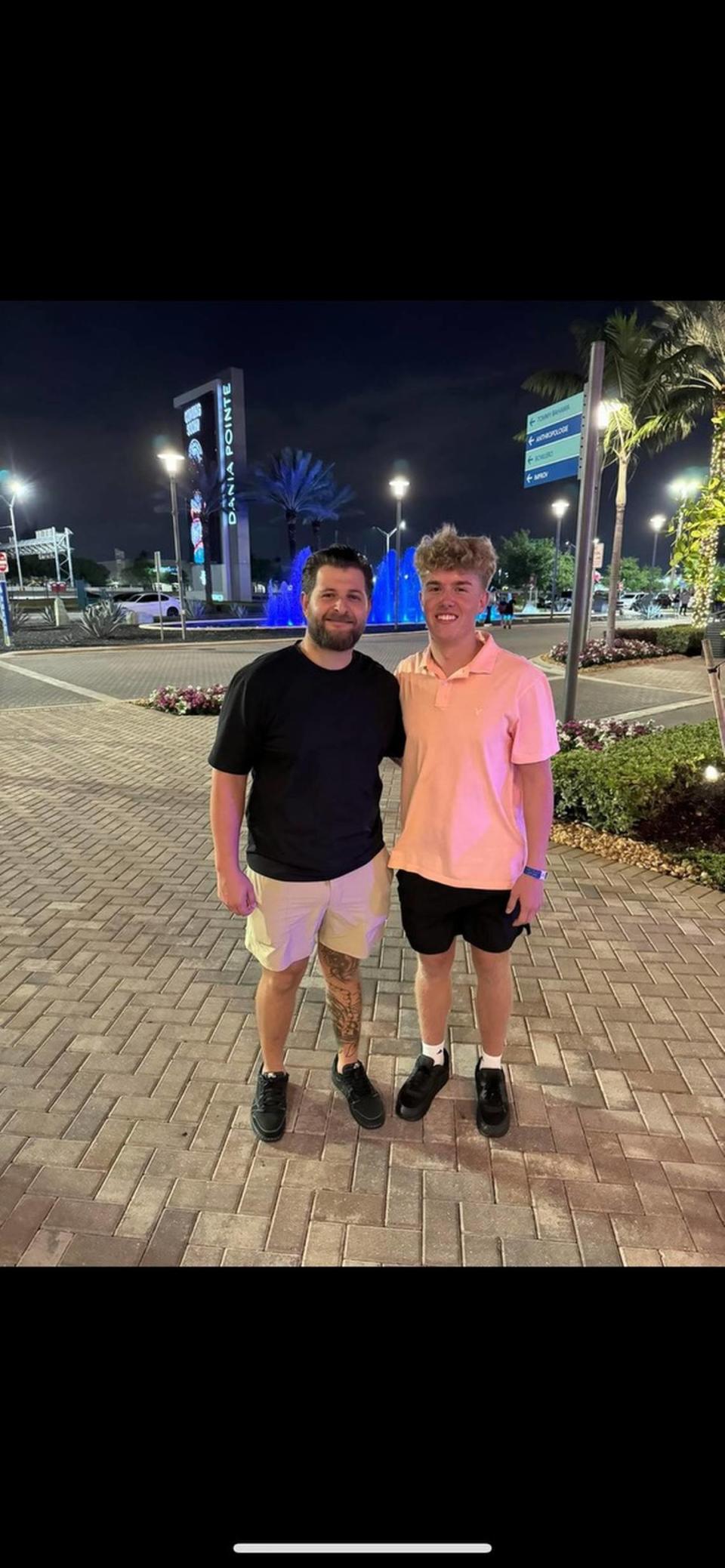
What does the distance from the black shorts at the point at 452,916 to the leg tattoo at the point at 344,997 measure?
0.28 m

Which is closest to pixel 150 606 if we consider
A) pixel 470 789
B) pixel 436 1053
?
pixel 436 1053

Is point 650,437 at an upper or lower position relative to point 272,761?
upper

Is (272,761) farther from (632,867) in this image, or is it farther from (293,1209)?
Result: (632,867)

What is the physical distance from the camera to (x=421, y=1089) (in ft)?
9.13

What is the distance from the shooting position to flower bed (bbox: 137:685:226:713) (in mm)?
11812

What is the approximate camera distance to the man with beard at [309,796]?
2.30 meters

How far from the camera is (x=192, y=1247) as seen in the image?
7.20 ft

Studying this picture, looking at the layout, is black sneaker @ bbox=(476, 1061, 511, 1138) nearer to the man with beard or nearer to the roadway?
the man with beard

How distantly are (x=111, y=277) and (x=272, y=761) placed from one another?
1.39 metres

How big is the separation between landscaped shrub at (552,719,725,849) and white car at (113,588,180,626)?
104 feet

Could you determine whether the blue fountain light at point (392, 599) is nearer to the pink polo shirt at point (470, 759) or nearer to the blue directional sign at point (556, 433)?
the blue directional sign at point (556, 433)
